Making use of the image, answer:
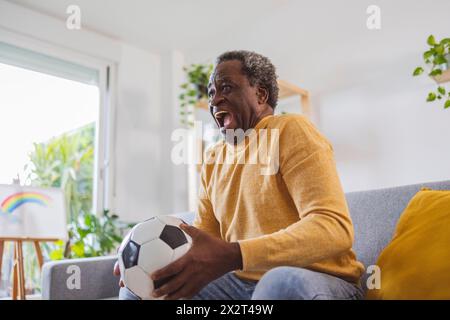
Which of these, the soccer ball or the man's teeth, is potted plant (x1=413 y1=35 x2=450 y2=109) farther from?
the soccer ball

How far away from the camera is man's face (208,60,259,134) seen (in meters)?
1.13

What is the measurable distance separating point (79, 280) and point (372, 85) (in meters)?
1.93

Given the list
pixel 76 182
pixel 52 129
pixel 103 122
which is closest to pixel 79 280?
pixel 76 182

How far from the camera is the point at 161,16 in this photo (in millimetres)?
3109

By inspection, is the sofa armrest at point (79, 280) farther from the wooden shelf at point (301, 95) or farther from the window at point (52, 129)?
the wooden shelf at point (301, 95)

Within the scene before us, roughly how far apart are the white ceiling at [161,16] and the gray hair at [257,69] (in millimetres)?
1969

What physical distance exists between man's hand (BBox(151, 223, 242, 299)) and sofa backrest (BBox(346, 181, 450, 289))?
23.2 inches

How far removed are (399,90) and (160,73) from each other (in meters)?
2.19

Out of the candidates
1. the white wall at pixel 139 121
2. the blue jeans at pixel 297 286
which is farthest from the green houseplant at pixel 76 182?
the blue jeans at pixel 297 286

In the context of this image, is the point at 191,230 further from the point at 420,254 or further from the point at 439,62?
the point at 439,62

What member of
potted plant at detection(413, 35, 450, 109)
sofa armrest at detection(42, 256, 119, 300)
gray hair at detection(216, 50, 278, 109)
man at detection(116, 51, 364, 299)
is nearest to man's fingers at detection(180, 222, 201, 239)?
man at detection(116, 51, 364, 299)

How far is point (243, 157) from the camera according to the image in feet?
3.48
